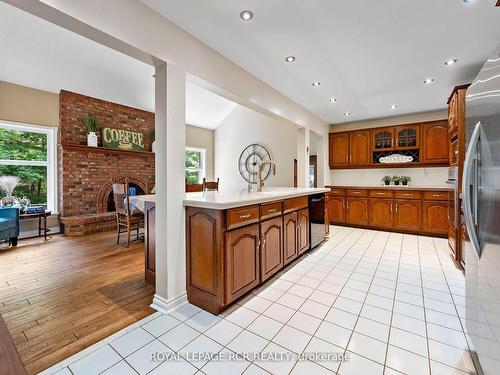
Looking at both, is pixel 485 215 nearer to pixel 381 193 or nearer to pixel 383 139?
pixel 381 193

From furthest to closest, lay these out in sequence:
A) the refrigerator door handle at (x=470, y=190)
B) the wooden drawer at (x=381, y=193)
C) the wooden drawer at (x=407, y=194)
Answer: the wooden drawer at (x=381, y=193) < the wooden drawer at (x=407, y=194) < the refrigerator door handle at (x=470, y=190)

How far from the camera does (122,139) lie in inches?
208

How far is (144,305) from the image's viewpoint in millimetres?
2059

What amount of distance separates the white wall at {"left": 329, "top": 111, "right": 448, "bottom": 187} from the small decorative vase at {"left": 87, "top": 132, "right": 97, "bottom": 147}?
5.33 metres

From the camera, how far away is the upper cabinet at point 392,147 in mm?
4512

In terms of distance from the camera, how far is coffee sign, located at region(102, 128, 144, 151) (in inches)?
197

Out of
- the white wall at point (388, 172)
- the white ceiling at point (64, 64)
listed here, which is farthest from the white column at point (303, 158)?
the white ceiling at point (64, 64)

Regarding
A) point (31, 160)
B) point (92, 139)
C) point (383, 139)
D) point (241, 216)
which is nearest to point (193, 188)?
point (241, 216)

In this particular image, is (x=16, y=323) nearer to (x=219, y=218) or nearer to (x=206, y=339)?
(x=206, y=339)

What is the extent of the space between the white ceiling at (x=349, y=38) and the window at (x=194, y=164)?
4359 mm

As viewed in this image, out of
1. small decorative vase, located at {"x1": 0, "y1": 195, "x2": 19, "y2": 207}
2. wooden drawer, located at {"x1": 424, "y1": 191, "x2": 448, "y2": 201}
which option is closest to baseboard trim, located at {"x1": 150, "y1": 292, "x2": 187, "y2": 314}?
small decorative vase, located at {"x1": 0, "y1": 195, "x2": 19, "y2": 207}

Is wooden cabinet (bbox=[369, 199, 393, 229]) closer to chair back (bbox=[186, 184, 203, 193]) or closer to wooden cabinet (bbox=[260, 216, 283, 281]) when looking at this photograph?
wooden cabinet (bbox=[260, 216, 283, 281])

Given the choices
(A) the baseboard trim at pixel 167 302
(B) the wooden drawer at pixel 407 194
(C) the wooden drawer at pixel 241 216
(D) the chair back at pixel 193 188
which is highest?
(D) the chair back at pixel 193 188

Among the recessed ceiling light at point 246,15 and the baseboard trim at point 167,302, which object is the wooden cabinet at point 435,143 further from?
the baseboard trim at point 167,302
